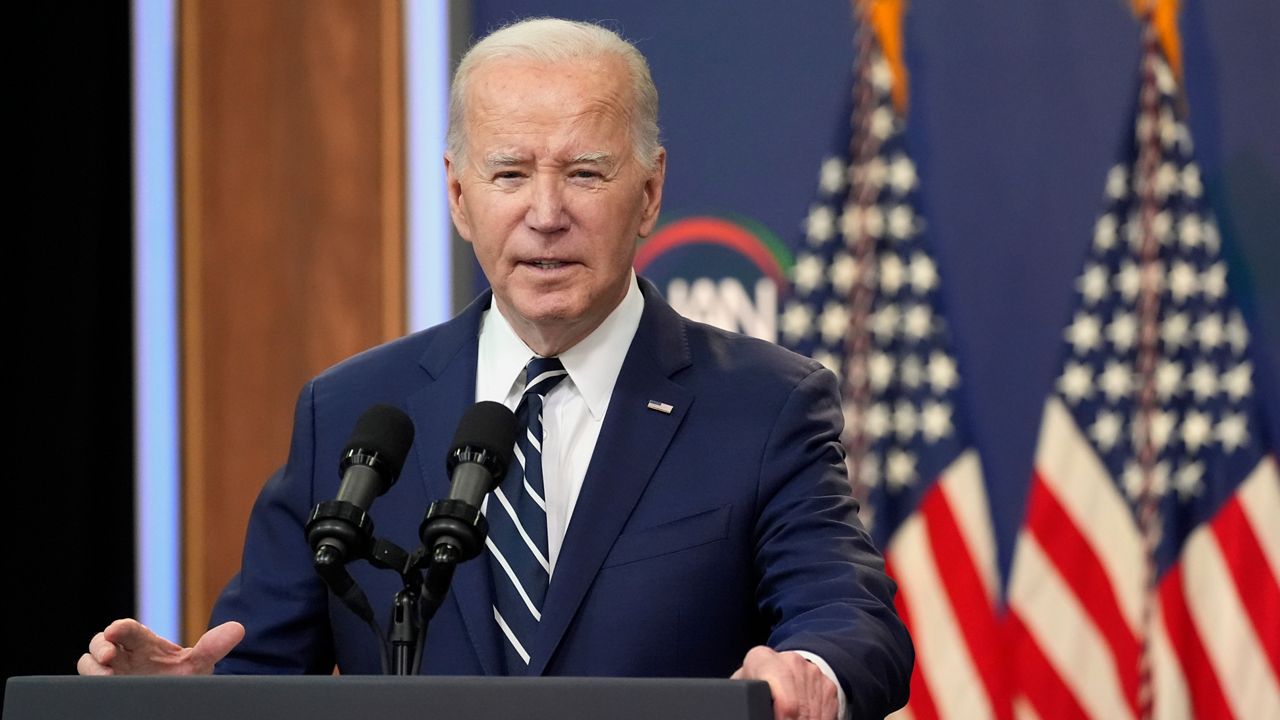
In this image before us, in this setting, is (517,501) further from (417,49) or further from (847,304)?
(417,49)

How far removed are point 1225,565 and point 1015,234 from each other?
902mm

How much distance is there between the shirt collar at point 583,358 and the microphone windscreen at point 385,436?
57 centimetres

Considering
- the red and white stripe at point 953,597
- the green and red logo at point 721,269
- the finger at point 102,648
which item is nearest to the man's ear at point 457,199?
the finger at point 102,648

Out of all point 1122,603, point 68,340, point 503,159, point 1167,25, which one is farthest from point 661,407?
point 68,340

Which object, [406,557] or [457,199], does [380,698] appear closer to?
[406,557]

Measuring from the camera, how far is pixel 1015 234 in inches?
154

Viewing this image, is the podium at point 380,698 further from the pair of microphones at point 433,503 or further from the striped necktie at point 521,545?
the striped necktie at point 521,545

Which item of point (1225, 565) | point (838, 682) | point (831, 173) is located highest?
point (831, 173)

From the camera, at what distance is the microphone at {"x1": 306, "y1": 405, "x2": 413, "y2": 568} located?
1466 mm

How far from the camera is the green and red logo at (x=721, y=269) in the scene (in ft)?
13.4

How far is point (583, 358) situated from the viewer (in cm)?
216

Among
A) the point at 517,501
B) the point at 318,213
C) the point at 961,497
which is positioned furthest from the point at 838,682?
the point at 318,213

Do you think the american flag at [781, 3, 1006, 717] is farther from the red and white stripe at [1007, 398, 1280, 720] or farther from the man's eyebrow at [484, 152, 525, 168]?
the man's eyebrow at [484, 152, 525, 168]

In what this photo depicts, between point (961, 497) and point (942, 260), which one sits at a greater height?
point (942, 260)
